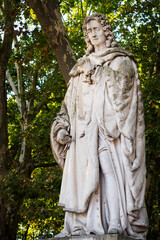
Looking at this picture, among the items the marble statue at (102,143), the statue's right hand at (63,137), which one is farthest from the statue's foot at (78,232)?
the statue's right hand at (63,137)

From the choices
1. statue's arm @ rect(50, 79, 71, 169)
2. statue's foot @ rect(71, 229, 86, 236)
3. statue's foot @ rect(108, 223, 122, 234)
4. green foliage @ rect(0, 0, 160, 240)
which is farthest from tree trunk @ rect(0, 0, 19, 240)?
statue's foot @ rect(108, 223, 122, 234)

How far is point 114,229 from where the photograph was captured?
622 centimetres

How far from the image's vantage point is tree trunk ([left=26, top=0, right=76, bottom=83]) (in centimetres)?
1097

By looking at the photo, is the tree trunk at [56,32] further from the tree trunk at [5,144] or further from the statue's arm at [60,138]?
the statue's arm at [60,138]

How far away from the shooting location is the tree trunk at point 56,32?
36.0 feet

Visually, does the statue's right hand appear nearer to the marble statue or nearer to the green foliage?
the marble statue

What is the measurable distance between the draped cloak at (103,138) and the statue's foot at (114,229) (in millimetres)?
104

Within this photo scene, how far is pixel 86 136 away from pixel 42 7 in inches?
205

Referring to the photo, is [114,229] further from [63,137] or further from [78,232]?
[63,137]

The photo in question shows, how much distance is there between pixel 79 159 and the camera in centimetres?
703

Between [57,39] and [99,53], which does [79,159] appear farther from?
[57,39]

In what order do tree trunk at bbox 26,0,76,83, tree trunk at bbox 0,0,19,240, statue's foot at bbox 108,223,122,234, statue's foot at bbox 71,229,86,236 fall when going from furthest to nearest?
tree trunk at bbox 0,0,19,240 < tree trunk at bbox 26,0,76,83 < statue's foot at bbox 71,229,86,236 < statue's foot at bbox 108,223,122,234

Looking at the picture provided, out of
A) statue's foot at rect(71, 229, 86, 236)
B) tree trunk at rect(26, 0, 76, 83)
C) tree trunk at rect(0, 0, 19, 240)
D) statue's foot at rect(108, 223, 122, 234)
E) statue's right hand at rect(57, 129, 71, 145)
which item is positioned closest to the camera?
statue's foot at rect(108, 223, 122, 234)

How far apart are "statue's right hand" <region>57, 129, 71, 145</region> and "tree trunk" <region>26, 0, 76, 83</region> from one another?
3.75m
